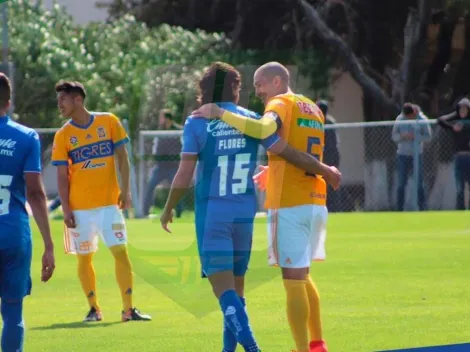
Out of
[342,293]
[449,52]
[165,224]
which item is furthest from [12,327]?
[449,52]

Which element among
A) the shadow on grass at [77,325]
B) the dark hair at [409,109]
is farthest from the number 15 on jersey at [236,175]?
the dark hair at [409,109]

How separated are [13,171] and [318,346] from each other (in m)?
2.56

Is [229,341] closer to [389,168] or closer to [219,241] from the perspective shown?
[219,241]

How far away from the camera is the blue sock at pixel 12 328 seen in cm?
839

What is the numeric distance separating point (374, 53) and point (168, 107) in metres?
23.6

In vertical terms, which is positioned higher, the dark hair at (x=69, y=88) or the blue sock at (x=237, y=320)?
the dark hair at (x=69, y=88)

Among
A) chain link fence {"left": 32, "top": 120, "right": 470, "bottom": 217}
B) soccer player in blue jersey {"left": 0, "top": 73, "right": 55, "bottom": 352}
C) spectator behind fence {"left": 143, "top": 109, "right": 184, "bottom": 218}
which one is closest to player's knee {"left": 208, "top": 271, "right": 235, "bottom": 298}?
soccer player in blue jersey {"left": 0, "top": 73, "right": 55, "bottom": 352}

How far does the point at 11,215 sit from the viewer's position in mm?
8453

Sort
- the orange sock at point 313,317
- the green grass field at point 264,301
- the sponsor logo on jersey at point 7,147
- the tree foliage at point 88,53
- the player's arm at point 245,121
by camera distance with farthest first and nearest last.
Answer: the tree foliage at point 88,53, the green grass field at point 264,301, the orange sock at point 313,317, the player's arm at point 245,121, the sponsor logo on jersey at point 7,147

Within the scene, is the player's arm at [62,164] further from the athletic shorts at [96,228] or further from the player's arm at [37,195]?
the player's arm at [37,195]

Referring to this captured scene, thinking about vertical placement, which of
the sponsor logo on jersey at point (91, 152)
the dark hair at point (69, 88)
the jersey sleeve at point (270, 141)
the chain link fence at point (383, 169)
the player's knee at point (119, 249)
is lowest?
the chain link fence at point (383, 169)

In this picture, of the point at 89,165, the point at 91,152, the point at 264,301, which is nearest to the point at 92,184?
the point at 89,165

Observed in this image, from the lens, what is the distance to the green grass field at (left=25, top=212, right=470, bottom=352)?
1053 cm

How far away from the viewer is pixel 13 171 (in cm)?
843
